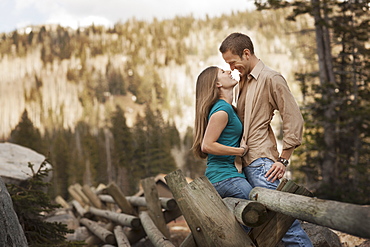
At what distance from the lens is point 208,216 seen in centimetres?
307

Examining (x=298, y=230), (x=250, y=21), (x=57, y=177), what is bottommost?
(x=57, y=177)

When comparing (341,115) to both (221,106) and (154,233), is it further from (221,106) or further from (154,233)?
(221,106)

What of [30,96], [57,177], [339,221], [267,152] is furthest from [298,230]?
[30,96]

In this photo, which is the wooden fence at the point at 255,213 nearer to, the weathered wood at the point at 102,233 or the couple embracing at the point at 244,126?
the couple embracing at the point at 244,126

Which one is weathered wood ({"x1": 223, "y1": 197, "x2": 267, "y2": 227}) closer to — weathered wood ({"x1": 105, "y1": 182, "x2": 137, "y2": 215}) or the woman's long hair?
the woman's long hair

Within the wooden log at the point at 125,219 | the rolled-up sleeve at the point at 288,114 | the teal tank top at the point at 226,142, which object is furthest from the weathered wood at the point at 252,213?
the wooden log at the point at 125,219

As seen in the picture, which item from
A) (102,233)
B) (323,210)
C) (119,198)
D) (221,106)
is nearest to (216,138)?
(221,106)

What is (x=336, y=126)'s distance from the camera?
1313 centimetres

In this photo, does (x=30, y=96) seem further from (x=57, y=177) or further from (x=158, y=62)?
(x=57, y=177)

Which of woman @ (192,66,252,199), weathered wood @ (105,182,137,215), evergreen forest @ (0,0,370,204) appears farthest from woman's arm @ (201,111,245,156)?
evergreen forest @ (0,0,370,204)

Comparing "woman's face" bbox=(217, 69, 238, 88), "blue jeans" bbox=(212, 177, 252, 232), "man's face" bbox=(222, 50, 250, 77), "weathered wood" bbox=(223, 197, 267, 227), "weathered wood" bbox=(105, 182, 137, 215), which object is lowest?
"weathered wood" bbox=(105, 182, 137, 215)

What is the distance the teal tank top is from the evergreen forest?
9771mm

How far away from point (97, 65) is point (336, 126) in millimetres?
131428

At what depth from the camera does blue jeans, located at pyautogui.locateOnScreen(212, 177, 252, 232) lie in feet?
10.2
